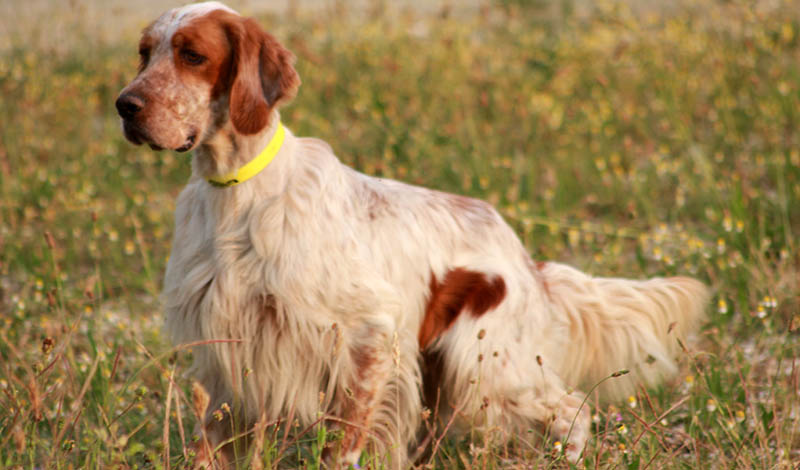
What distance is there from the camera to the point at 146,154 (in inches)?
228

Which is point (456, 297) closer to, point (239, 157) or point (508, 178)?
point (239, 157)

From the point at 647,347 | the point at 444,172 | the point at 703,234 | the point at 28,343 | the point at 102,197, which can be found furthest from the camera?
the point at 102,197

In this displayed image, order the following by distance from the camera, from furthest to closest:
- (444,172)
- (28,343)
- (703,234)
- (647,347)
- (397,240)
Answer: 1. (444,172)
2. (703,234)
3. (28,343)
4. (647,347)
5. (397,240)

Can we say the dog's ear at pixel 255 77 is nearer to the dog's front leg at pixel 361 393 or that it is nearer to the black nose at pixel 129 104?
the black nose at pixel 129 104

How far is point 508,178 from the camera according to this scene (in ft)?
16.5

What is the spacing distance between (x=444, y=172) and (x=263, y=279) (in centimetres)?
246

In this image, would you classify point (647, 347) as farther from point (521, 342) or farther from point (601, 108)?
point (601, 108)

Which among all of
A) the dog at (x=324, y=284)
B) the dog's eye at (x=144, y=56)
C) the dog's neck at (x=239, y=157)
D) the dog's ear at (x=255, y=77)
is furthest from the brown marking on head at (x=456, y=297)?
the dog's eye at (x=144, y=56)

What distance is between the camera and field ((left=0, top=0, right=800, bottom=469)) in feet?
9.22

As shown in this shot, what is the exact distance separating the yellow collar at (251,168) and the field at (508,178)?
531 millimetres

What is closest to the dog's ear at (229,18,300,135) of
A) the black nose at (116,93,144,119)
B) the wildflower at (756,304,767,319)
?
the black nose at (116,93,144,119)

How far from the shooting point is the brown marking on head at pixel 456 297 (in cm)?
280

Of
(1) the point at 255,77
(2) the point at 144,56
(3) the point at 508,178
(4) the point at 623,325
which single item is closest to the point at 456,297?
(4) the point at 623,325

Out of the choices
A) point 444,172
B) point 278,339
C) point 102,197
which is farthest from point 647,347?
point 102,197
